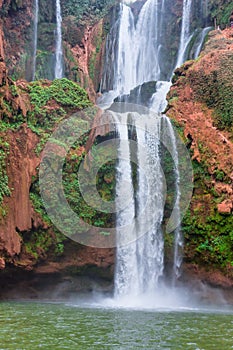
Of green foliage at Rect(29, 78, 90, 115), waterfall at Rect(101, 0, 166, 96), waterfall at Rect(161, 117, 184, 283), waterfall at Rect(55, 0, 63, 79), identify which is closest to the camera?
waterfall at Rect(161, 117, 184, 283)

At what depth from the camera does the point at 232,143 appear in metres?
17.0

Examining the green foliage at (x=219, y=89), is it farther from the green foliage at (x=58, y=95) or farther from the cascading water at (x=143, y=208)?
the green foliage at (x=58, y=95)

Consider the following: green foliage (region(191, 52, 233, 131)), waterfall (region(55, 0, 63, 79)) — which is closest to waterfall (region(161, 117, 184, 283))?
green foliage (region(191, 52, 233, 131))

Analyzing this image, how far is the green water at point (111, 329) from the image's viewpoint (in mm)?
8352

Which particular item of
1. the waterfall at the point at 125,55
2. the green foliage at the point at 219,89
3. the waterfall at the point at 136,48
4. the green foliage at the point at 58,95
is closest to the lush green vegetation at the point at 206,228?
the green foliage at the point at 219,89

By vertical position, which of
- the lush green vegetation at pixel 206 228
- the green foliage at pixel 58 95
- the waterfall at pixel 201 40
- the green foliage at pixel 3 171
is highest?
the waterfall at pixel 201 40

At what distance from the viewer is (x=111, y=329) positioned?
32.2 ft

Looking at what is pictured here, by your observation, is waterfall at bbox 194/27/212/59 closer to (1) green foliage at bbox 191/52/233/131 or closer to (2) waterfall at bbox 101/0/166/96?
(2) waterfall at bbox 101/0/166/96

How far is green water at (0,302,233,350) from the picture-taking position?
8352 mm

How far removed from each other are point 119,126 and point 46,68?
431 inches

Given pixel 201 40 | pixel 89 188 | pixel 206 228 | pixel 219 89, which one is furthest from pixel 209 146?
pixel 201 40

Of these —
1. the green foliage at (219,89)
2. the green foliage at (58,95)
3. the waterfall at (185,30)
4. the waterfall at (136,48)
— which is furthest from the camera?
the waterfall at (136,48)

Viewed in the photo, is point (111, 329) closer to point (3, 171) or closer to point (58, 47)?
point (3, 171)

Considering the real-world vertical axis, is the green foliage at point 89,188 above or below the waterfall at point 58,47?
below
